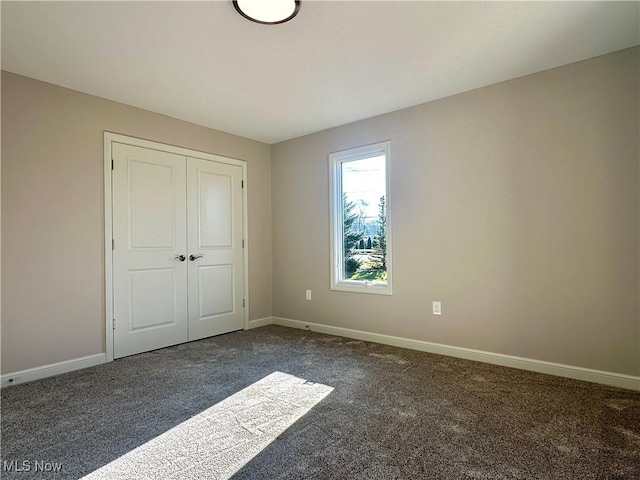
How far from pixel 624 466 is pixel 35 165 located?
417cm

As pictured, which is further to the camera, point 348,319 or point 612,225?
point 348,319

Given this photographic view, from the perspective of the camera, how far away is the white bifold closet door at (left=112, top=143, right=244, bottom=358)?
337cm

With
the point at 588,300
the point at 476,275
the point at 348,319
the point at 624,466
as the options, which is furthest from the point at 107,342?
the point at 588,300

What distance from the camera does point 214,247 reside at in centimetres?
414

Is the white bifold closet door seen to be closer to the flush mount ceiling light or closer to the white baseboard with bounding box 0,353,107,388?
the white baseboard with bounding box 0,353,107,388

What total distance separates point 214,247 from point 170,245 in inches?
21.2

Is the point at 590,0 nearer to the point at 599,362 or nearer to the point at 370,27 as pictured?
the point at 370,27

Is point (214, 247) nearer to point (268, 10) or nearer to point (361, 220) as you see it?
point (361, 220)

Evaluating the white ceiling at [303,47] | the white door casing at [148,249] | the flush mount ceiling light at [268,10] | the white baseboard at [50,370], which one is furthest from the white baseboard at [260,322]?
the flush mount ceiling light at [268,10]

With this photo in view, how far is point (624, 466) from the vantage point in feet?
5.34

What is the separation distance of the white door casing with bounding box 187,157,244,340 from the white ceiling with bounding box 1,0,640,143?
94 centimetres

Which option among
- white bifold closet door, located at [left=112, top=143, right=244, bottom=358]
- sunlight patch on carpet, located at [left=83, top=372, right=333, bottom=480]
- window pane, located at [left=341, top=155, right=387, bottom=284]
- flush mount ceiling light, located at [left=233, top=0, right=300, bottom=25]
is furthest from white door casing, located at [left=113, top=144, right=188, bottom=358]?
flush mount ceiling light, located at [left=233, top=0, right=300, bottom=25]

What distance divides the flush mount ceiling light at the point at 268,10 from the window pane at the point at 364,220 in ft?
6.48

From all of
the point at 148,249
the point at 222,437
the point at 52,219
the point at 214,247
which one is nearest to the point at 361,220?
the point at 214,247
